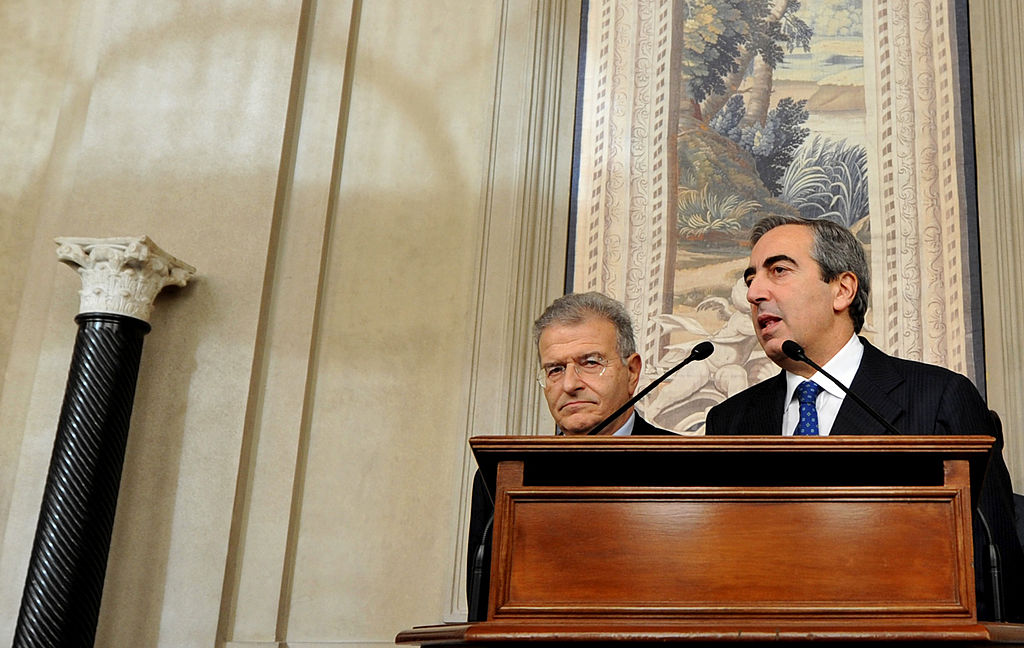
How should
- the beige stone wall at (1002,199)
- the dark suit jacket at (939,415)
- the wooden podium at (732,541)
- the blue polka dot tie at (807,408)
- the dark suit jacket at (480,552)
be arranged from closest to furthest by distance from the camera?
the wooden podium at (732,541)
the dark suit jacket at (480,552)
the dark suit jacket at (939,415)
the blue polka dot tie at (807,408)
the beige stone wall at (1002,199)

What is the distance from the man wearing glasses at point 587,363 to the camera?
3.28 meters

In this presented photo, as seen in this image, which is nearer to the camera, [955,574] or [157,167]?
[955,574]

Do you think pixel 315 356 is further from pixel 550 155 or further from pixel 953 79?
pixel 953 79

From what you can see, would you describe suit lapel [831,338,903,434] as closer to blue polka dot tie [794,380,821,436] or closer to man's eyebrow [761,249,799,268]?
blue polka dot tie [794,380,821,436]

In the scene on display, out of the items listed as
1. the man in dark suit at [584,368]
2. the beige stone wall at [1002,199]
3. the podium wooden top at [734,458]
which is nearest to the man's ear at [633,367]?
the man in dark suit at [584,368]

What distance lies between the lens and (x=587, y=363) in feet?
10.9

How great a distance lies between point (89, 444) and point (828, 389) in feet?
9.91

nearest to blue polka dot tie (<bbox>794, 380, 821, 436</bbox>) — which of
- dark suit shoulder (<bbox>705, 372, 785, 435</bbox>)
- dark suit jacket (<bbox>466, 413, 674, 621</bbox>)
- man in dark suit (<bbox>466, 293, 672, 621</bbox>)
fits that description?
dark suit shoulder (<bbox>705, 372, 785, 435</bbox>)

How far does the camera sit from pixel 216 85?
5586mm

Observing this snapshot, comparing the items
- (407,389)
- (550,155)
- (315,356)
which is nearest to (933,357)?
(550,155)

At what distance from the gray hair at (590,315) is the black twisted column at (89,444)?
2.15 m

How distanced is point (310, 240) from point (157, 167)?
77 centimetres

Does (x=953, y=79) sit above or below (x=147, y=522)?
above

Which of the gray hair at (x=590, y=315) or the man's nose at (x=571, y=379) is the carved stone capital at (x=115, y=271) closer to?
the gray hair at (x=590, y=315)
